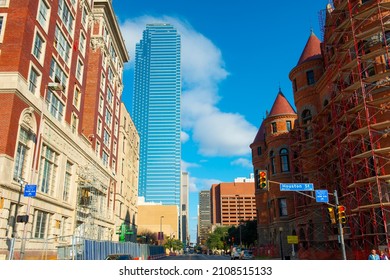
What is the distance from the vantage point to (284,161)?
5022 cm

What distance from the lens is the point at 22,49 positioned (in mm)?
26891

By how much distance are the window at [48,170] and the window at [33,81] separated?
511 centimetres

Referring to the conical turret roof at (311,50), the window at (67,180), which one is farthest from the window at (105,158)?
the conical turret roof at (311,50)

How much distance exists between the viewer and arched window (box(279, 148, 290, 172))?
163 feet

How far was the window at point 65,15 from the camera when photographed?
36188mm

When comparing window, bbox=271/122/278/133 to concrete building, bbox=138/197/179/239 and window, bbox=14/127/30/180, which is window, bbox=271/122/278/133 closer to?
window, bbox=14/127/30/180

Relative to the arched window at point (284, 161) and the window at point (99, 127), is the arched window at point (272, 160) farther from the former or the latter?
the window at point (99, 127)

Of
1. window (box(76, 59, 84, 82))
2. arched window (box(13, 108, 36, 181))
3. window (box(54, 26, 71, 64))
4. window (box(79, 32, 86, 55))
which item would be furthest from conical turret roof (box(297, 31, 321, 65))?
arched window (box(13, 108, 36, 181))

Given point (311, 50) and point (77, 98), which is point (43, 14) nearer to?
point (77, 98)

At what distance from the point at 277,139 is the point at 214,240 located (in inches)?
3757

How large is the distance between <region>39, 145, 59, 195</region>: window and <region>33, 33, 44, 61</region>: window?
8.07 meters

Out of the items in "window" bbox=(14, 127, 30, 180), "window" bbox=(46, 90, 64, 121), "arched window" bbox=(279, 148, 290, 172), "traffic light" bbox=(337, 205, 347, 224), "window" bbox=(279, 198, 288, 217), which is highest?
"window" bbox=(46, 90, 64, 121)

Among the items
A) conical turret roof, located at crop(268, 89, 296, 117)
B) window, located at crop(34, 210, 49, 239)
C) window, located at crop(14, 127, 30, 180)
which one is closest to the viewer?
window, located at crop(14, 127, 30, 180)

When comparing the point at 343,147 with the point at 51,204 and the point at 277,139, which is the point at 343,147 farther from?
the point at 51,204
